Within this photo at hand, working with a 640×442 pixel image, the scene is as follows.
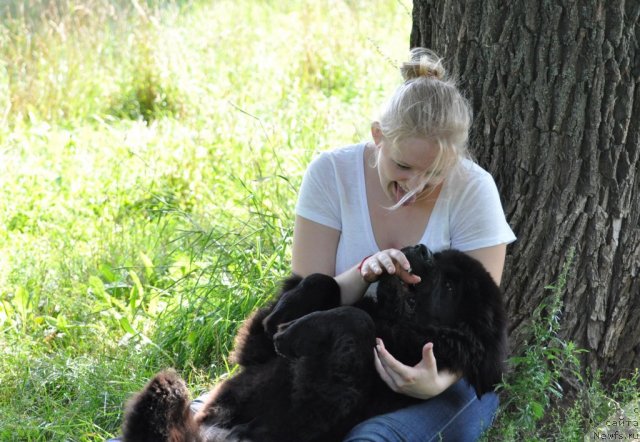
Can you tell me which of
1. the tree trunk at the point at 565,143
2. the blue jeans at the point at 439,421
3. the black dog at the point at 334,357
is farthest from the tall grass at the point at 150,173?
the tree trunk at the point at 565,143

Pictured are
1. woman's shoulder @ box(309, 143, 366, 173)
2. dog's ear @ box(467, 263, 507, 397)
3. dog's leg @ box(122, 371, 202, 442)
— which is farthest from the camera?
woman's shoulder @ box(309, 143, 366, 173)

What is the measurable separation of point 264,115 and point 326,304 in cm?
337

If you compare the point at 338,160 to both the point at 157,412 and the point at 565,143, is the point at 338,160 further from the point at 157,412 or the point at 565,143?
the point at 157,412

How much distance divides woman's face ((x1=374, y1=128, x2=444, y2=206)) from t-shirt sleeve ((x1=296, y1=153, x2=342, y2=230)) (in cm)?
23

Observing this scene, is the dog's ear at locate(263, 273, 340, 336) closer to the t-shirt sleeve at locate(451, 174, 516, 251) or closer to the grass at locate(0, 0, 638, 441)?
the t-shirt sleeve at locate(451, 174, 516, 251)

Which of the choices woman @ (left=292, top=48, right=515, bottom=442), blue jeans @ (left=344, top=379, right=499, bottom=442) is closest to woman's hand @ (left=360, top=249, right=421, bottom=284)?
woman @ (left=292, top=48, right=515, bottom=442)

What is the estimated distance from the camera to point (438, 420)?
9.47 feet

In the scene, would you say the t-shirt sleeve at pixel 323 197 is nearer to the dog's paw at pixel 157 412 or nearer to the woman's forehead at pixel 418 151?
the woman's forehead at pixel 418 151

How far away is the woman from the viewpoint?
9.22 feet

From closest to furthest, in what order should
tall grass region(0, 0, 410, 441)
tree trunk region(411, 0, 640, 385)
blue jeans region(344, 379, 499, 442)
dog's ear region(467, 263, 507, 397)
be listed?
blue jeans region(344, 379, 499, 442), dog's ear region(467, 263, 507, 397), tree trunk region(411, 0, 640, 385), tall grass region(0, 0, 410, 441)

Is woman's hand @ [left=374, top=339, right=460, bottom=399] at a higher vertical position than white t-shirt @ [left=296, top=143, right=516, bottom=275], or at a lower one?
lower

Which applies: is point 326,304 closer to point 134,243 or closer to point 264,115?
point 134,243

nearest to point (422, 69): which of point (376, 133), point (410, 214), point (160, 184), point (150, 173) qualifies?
point (376, 133)

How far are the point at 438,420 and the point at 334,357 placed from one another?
47 cm
